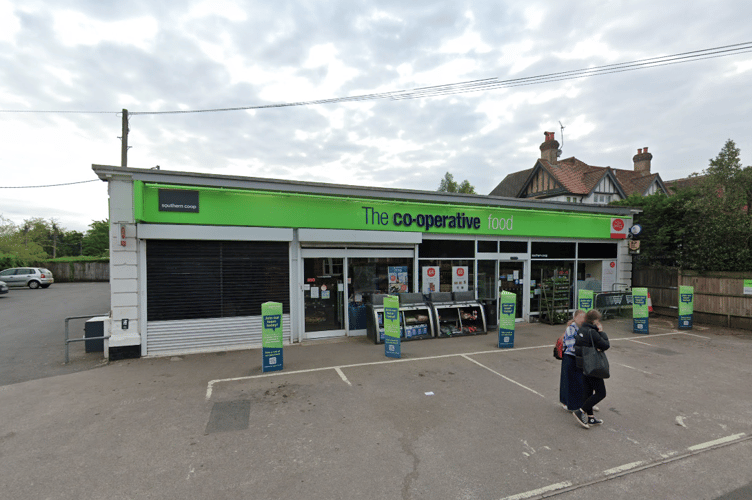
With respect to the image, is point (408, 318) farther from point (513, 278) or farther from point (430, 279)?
point (513, 278)

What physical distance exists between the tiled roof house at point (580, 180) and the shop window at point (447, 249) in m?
19.9

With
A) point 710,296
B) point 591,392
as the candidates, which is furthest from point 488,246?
point 710,296

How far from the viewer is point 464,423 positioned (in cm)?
484

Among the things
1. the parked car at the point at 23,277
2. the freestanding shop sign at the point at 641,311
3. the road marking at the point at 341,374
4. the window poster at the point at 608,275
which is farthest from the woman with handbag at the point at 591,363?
the parked car at the point at 23,277

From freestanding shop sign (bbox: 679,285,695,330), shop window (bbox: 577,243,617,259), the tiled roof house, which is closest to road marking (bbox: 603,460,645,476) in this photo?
freestanding shop sign (bbox: 679,285,695,330)

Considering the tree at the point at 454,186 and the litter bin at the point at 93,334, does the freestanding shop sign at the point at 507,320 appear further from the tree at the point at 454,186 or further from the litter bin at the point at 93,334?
the tree at the point at 454,186

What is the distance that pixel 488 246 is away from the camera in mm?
11531

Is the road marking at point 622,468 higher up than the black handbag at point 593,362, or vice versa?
the black handbag at point 593,362

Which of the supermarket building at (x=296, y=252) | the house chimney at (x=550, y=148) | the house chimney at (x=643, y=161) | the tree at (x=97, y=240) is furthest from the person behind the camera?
the tree at (x=97, y=240)

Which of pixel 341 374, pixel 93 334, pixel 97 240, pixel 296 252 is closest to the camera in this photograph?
pixel 341 374

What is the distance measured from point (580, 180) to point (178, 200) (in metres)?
31.5

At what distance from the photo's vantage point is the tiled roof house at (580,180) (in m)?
29.0

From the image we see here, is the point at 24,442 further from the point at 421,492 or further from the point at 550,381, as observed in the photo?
the point at 550,381

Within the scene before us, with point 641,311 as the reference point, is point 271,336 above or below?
above
